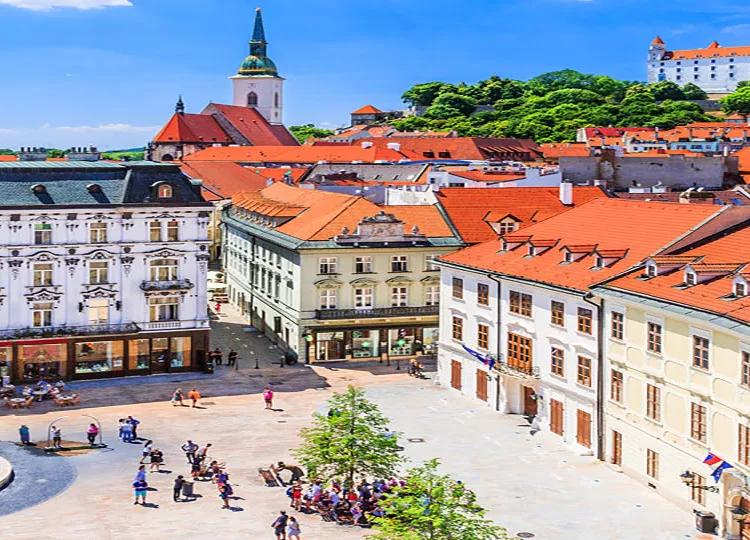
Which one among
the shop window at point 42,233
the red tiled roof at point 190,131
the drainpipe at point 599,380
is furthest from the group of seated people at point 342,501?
the red tiled roof at point 190,131

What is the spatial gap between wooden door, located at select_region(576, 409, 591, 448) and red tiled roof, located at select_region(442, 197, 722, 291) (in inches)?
228

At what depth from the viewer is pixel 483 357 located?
5953cm

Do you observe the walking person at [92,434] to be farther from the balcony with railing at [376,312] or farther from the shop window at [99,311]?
the balcony with railing at [376,312]

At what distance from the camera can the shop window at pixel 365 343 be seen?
72312mm

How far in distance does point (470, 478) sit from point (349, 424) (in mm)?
7387

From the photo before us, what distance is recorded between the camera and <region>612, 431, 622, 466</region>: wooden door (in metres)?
46.6

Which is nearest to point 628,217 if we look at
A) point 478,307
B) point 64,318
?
point 478,307

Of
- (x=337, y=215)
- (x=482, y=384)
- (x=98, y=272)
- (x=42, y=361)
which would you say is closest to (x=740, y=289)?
(x=482, y=384)

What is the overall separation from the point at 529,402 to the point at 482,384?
4418mm

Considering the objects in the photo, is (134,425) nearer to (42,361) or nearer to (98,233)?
(42,361)

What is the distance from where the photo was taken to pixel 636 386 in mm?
45031

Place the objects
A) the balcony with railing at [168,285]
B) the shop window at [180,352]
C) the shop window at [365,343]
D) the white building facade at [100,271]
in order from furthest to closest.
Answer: the shop window at [365,343] → the shop window at [180,352] → the balcony with railing at [168,285] → the white building facade at [100,271]

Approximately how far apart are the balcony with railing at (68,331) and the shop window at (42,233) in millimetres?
5055

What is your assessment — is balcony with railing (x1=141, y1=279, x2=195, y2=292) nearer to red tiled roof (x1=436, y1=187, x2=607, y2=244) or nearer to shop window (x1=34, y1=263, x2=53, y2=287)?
shop window (x1=34, y1=263, x2=53, y2=287)
